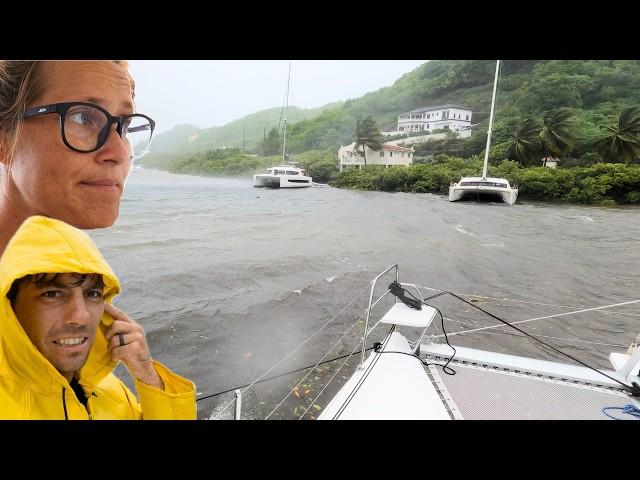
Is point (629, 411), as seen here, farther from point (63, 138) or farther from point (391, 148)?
point (391, 148)

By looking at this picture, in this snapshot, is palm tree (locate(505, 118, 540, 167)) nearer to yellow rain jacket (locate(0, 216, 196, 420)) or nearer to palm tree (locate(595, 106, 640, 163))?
palm tree (locate(595, 106, 640, 163))

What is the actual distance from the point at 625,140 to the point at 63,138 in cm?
1149

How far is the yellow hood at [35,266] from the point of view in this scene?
0.72 metres

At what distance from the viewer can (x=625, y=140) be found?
8.46m

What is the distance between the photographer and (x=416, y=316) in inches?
79.5

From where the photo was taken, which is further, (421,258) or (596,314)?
(421,258)

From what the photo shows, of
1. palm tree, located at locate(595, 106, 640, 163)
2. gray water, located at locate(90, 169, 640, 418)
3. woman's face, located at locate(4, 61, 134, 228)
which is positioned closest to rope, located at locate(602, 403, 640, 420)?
gray water, located at locate(90, 169, 640, 418)

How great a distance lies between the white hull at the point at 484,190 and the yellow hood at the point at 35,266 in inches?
388

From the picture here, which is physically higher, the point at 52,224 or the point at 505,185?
the point at 505,185

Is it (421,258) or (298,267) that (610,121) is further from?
(298,267)

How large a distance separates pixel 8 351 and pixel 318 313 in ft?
11.6

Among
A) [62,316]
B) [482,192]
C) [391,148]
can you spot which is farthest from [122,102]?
Answer: [482,192]
